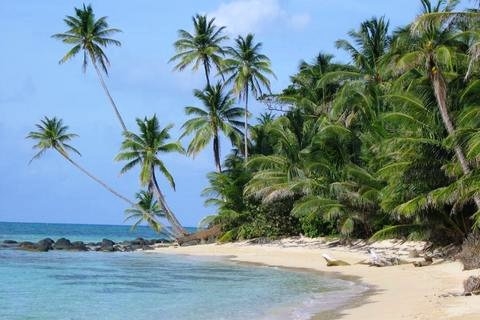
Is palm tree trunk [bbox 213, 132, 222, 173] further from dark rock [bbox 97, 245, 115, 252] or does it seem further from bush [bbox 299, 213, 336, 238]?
bush [bbox 299, 213, 336, 238]

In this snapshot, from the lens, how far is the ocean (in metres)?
13.1

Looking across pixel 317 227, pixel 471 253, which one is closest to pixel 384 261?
pixel 471 253

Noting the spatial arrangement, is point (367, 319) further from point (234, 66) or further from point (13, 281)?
point (234, 66)

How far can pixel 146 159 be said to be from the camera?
43.1 m

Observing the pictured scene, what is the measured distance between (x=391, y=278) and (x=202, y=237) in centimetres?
2718

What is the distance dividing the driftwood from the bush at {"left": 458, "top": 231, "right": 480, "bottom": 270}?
25.4m

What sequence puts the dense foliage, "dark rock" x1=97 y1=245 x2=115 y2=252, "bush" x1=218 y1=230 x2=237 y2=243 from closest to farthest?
the dense foliage → "bush" x1=218 y1=230 x2=237 y2=243 → "dark rock" x1=97 y1=245 x2=115 y2=252

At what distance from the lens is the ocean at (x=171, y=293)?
13.1m

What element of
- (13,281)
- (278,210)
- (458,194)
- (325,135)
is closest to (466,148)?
(458,194)

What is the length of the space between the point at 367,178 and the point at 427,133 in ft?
22.1

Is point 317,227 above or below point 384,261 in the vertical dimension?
above

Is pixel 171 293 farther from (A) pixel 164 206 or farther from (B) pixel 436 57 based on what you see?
(A) pixel 164 206

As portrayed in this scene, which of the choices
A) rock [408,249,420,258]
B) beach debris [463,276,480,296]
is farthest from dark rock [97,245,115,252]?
beach debris [463,276,480,296]

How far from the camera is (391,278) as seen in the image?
17.5m
